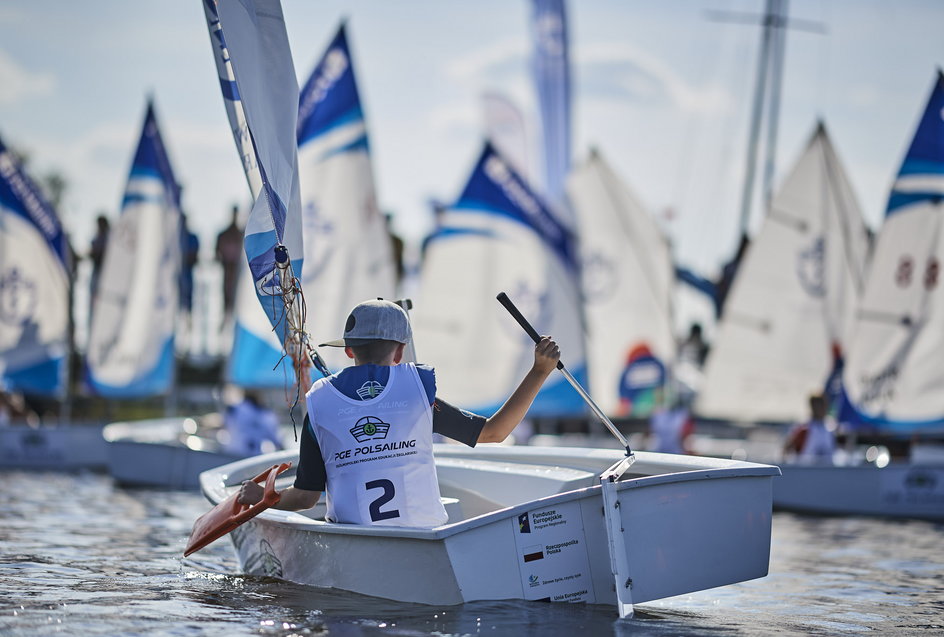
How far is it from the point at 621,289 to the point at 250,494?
1719 centimetres

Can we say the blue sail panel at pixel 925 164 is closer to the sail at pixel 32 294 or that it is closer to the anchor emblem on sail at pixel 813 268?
the anchor emblem on sail at pixel 813 268

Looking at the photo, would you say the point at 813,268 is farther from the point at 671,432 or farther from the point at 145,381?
the point at 145,381

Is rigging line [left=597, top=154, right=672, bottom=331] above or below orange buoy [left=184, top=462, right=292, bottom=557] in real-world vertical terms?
above

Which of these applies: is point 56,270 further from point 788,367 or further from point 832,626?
point 832,626

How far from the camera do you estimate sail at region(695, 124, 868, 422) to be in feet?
65.0

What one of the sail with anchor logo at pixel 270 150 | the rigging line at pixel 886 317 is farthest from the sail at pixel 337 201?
the sail with anchor logo at pixel 270 150

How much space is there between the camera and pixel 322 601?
5.75 meters

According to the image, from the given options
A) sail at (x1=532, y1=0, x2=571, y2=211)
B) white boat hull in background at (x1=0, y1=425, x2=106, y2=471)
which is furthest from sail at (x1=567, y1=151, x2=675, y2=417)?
white boat hull in background at (x1=0, y1=425, x2=106, y2=471)

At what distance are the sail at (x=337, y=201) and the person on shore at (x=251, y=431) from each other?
9.93 feet

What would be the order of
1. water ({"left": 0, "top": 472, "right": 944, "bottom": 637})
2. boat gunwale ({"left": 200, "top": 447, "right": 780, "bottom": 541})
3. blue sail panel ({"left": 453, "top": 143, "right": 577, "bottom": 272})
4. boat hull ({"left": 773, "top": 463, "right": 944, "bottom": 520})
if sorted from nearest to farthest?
water ({"left": 0, "top": 472, "right": 944, "bottom": 637}) < boat gunwale ({"left": 200, "top": 447, "right": 780, "bottom": 541}) < boat hull ({"left": 773, "top": 463, "right": 944, "bottom": 520}) < blue sail panel ({"left": 453, "top": 143, "right": 577, "bottom": 272})

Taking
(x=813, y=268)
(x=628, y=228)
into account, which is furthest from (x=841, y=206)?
(x=628, y=228)

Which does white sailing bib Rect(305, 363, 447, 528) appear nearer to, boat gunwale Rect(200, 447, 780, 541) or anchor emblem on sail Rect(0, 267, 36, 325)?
boat gunwale Rect(200, 447, 780, 541)

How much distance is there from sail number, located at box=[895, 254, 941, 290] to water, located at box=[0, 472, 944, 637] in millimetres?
6309

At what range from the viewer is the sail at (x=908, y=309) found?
15.3m
